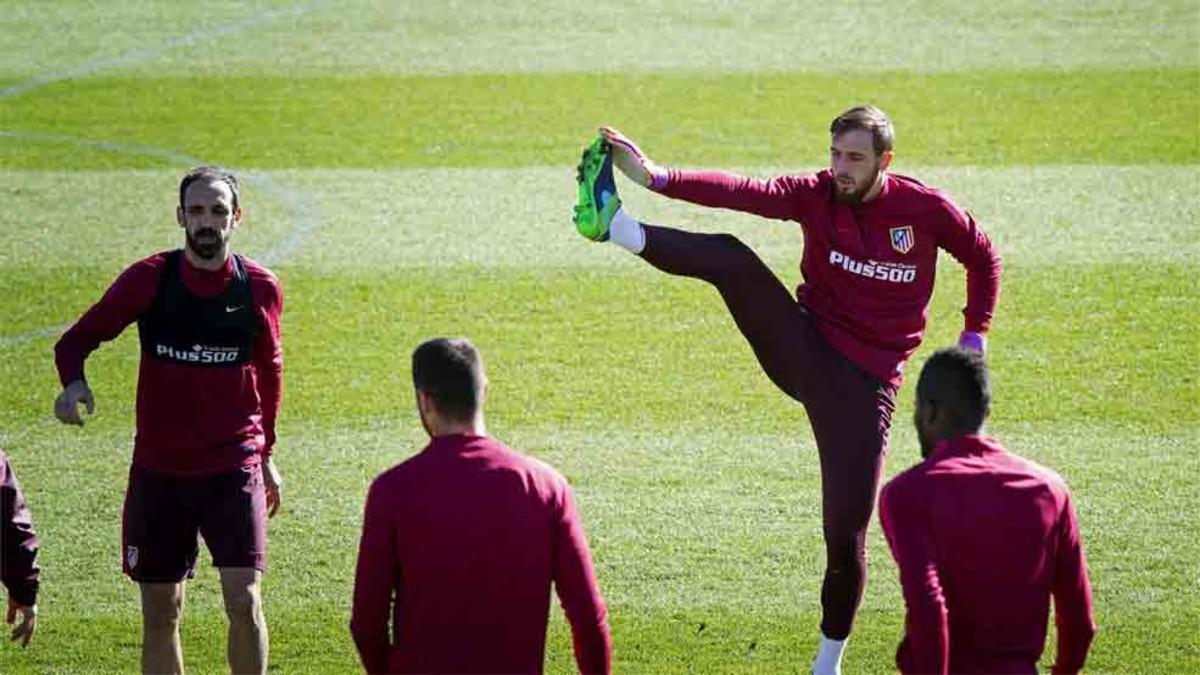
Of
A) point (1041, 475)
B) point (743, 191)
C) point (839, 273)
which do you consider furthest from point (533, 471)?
point (839, 273)

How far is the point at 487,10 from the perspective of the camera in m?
19.7

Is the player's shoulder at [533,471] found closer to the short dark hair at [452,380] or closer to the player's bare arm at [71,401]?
the short dark hair at [452,380]

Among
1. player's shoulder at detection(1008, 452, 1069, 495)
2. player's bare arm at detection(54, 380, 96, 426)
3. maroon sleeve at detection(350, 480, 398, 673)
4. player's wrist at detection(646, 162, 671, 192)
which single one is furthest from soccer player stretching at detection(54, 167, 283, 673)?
player's shoulder at detection(1008, 452, 1069, 495)

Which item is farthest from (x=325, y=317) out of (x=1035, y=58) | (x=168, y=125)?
(x=1035, y=58)

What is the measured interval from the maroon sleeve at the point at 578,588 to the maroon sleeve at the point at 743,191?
226 cm

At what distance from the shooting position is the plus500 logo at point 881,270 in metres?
6.97

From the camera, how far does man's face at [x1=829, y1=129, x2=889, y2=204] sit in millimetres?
6840

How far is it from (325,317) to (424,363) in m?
6.78

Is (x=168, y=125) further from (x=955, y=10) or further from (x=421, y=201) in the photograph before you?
(x=955, y=10)

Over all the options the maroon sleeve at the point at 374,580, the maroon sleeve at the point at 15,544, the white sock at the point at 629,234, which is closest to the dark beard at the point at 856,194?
the white sock at the point at 629,234

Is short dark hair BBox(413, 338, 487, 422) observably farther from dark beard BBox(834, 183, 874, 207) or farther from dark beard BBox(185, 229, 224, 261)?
dark beard BBox(834, 183, 874, 207)

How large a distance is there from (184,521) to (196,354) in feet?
1.99

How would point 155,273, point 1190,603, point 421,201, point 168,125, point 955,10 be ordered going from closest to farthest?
point 155,273 < point 1190,603 < point 421,201 < point 168,125 < point 955,10

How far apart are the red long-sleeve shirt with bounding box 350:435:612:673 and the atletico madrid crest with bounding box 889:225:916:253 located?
2530mm
